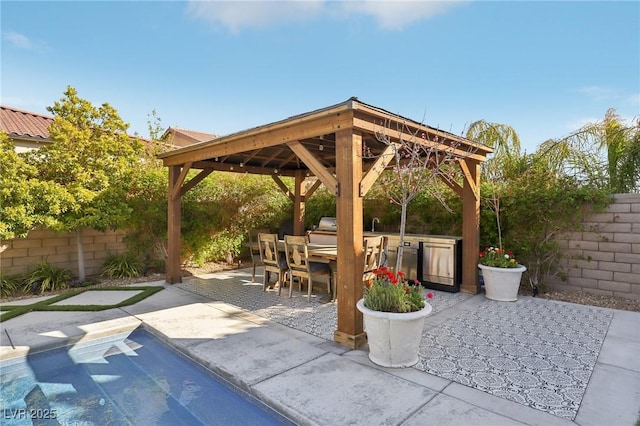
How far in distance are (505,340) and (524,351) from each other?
0.31m

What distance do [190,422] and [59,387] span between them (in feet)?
5.07

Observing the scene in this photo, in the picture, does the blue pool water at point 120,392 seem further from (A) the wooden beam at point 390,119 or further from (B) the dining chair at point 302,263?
(A) the wooden beam at point 390,119

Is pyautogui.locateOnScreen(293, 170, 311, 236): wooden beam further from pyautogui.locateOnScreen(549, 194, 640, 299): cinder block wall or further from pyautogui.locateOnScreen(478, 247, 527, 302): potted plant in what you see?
pyautogui.locateOnScreen(549, 194, 640, 299): cinder block wall

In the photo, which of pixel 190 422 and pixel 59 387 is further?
pixel 59 387

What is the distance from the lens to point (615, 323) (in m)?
4.55

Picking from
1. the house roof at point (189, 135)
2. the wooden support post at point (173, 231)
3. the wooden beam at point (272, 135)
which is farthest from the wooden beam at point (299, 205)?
the house roof at point (189, 135)

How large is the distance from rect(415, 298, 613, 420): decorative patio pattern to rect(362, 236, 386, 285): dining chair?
141 cm

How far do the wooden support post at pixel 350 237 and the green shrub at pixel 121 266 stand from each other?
5.84 meters

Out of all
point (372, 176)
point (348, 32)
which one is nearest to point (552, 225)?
point (372, 176)

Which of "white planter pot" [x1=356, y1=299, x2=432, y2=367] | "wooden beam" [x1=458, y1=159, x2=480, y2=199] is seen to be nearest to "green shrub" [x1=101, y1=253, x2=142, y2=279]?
"white planter pot" [x1=356, y1=299, x2=432, y2=367]

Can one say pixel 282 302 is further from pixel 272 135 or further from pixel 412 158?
pixel 412 158

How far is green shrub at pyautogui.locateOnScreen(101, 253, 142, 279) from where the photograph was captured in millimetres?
7543

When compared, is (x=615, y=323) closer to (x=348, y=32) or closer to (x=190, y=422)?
(x=190, y=422)

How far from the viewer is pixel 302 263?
593 centimetres
